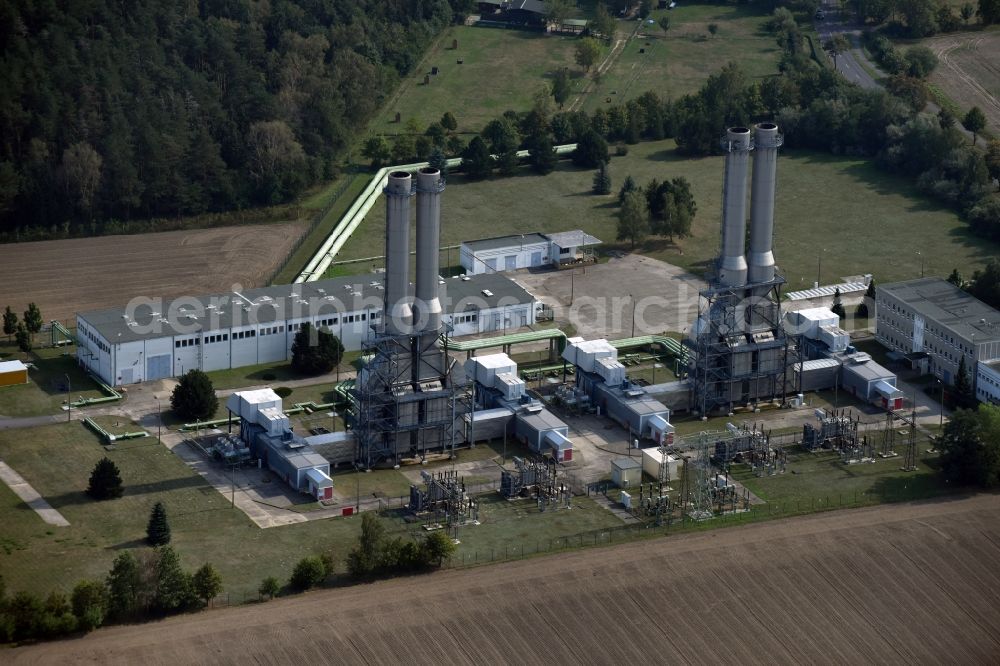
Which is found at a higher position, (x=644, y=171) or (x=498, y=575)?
(x=644, y=171)

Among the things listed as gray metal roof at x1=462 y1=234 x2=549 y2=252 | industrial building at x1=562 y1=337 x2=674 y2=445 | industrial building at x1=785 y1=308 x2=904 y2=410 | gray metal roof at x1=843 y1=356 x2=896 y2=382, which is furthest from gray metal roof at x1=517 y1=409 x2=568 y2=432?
gray metal roof at x1=462 y1=234 x2=549 y2=252

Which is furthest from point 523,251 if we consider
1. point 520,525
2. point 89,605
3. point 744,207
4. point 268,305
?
point 89,605

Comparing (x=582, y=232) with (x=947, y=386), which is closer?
(x=947, y=386)

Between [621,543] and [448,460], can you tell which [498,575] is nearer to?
[621,543]

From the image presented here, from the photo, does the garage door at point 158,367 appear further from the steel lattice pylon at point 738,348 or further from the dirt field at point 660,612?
the steel lattice pylon at point 738,348

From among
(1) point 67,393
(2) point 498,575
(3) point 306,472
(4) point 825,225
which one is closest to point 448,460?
(3) point 306,472

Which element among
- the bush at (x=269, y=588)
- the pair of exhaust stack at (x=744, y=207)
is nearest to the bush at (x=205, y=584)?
the bush at (x=269, y=588)
